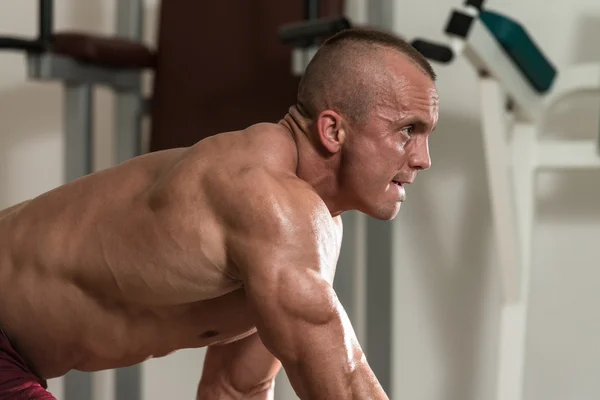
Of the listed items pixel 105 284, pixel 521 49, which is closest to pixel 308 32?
pixel 521 49

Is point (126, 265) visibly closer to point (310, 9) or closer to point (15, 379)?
point (15, 379)

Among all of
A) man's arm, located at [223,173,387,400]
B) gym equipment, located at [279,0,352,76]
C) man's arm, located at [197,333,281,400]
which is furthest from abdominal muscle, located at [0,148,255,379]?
gym equipment, located at [279,0,352,76]

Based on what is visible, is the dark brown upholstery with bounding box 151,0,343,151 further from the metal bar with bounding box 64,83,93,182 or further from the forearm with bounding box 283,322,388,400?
the forearm with bounding box 283,322,388,400

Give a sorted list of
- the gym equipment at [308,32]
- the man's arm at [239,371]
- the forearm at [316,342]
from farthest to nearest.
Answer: the gym equipment at [308,32] → the man's arm at [239,371] → the forearm at [316,342]

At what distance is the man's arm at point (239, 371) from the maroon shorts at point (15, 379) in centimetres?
34

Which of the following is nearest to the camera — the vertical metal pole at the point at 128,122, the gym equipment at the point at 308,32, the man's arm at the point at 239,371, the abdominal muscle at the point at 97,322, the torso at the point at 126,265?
the torso at the point at 126,265

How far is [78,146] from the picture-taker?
2146mm

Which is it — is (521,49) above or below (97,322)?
above

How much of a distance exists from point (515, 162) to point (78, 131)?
954 mm

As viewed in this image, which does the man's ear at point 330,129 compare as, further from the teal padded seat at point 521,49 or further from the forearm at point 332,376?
the teal padded seat at point 521,49

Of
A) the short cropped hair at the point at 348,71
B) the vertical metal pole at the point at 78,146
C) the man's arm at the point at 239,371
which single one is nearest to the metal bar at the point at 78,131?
the vertical metal pole at the point at 78,146

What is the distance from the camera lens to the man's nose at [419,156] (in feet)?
3.67

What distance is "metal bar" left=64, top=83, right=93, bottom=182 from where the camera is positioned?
6.99 feet

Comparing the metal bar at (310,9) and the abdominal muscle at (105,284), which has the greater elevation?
the metal bar at (310,9)
